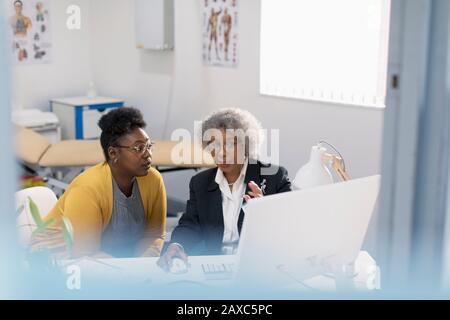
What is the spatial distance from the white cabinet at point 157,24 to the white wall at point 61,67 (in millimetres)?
797

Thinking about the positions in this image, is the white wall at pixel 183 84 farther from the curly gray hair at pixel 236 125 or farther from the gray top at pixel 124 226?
the gray top at pixel 124 226

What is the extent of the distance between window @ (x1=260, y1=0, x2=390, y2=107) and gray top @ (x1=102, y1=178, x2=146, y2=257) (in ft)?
5.92

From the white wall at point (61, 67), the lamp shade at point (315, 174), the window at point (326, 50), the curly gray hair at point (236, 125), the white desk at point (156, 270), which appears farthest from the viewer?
the white wall at point (61, 67)

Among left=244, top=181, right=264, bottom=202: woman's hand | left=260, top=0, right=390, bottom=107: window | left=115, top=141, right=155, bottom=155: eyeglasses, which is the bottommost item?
left=244, top=181, right=264, bottom=202: woman's hand

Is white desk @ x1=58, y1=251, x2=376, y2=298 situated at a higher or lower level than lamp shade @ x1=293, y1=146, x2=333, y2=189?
lower

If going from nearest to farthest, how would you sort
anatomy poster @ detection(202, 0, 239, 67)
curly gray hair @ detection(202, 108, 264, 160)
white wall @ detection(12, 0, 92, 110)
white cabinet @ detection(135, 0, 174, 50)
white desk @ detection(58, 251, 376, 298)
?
white desk @ detection(58, 251, 376, 298) < curly gray hair @ detection(202, 108, 264, 160) < anatomy poster @ detection(202, 0, 239, 67) < white cabinet @ detection(135, 0, 174, 50) < white wall @ detection(12, 0, 92, 110)

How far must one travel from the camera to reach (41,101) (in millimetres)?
5383

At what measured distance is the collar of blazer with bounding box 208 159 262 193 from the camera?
231 cm

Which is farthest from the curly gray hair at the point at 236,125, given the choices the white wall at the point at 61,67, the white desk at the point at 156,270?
the white wall at the point at 61,67

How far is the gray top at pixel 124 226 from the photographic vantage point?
2.28 metres

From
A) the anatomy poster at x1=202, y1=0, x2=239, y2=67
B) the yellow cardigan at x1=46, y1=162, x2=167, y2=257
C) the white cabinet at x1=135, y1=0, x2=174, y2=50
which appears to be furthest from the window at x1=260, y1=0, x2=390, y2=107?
the yellow cardigan at x1=46, y1=162, x2=167, y2=257

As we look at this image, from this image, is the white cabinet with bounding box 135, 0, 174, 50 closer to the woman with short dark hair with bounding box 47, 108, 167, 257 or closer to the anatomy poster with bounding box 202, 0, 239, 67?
the anatomy poster with bounding box 202, 0, 239, 67

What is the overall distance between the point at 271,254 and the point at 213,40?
130 inches
